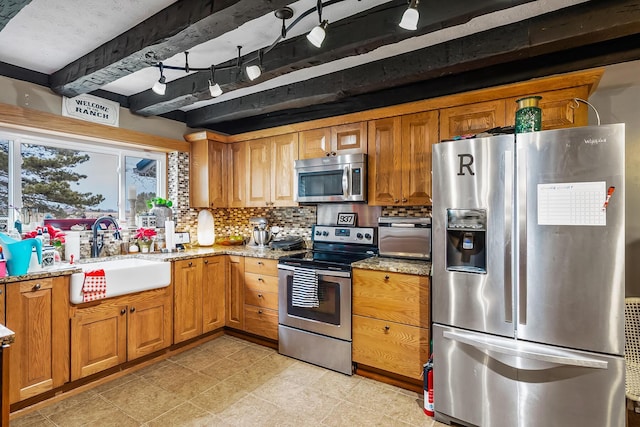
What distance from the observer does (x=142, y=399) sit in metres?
2.34

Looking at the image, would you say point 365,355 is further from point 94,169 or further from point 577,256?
point 94,169

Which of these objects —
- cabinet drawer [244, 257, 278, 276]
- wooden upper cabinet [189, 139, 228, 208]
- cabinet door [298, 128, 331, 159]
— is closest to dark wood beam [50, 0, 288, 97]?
wooden upper cabinet [189, 139, 228, 208]

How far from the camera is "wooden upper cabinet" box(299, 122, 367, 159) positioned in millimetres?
3061

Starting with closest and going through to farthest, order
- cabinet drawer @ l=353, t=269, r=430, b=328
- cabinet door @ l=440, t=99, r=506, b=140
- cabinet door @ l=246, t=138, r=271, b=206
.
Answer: cabinet drawer @ l=353, t=269, r=430, b=328 < cabinet door @ l=440, t=99, r=506, b=140 < cabinet door @ l=246, t=138, r=271, b=206

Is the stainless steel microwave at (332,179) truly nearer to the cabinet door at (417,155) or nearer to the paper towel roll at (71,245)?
the cabinet door at (417,155)

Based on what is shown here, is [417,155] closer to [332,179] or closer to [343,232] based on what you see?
[332,179]

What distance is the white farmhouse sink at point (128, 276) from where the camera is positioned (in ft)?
7.79

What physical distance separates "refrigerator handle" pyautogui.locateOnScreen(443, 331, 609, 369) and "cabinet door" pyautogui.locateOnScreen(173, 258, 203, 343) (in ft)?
7.52

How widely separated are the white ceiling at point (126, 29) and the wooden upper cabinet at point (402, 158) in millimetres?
569

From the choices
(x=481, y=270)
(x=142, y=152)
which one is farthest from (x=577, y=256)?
(x=142, y=152)

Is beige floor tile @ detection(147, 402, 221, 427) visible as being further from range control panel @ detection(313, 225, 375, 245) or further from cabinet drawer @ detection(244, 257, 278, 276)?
range control panel @ detection(313, 225, 375, 245)

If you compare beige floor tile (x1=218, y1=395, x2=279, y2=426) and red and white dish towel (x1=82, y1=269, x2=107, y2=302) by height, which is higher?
red and white dish towel (x1=82, y1=269, x2=107, y2=302)

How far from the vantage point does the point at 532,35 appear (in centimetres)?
202

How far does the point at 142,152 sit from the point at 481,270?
3535mm
